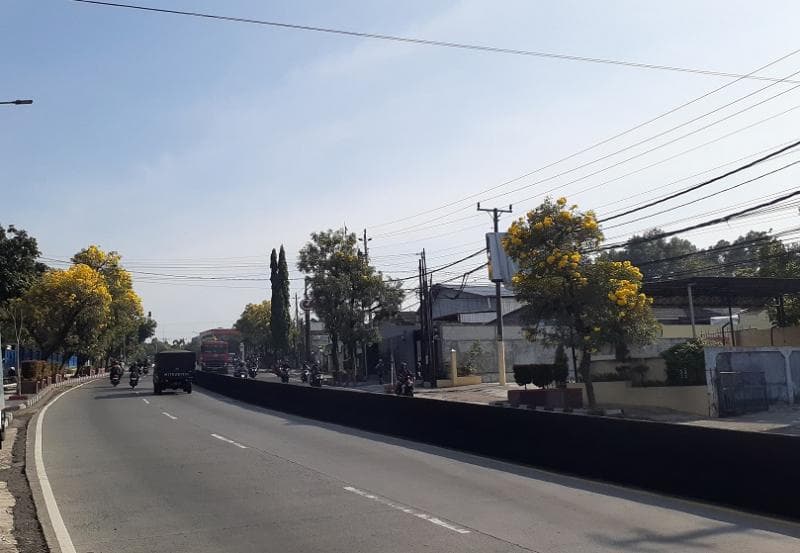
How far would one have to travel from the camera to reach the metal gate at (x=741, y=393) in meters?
25.6

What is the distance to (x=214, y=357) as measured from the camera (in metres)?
77.2

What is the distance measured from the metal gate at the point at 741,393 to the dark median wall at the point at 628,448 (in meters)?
11.9

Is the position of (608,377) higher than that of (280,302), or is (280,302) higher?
(280,302)

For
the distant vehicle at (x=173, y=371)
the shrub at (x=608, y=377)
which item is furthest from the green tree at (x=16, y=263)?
the shrub at (x=608, y=377)

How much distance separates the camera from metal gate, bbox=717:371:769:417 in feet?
84.1

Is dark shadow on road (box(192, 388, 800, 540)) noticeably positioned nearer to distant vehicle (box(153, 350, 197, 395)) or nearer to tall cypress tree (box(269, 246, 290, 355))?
distant vehicle (box(153, 350, 197, 395))

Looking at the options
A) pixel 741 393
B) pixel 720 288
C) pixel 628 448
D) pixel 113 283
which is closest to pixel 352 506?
pixel 628 448

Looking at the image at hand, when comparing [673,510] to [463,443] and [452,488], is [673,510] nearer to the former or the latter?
[452,488]

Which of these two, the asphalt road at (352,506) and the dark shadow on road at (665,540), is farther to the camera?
the asphalt road at (352,506)

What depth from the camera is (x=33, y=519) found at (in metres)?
10.4

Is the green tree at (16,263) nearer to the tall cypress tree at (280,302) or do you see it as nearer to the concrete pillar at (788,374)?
the concrete pillar at (788,374)

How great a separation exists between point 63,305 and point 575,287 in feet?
134

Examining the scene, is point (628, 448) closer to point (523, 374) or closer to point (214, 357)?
point (523, 374)

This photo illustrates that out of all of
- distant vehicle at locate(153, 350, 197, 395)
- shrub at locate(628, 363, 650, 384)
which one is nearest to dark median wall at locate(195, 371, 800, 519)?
shrub at locate(628, 363, 650, 384)
